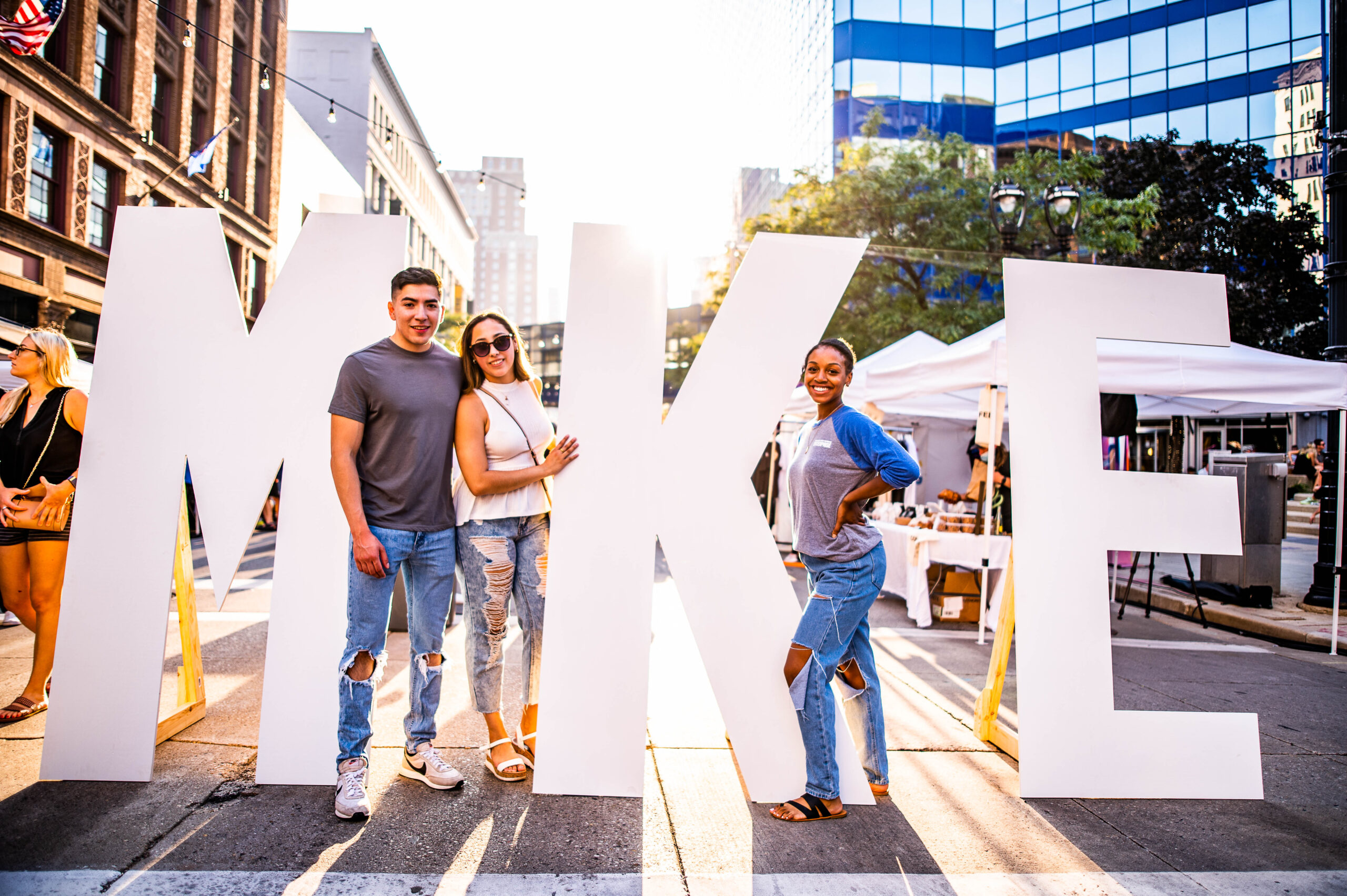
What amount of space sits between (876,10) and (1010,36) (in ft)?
18.3

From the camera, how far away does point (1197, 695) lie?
525cm

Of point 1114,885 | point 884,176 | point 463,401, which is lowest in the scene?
point 1114,885

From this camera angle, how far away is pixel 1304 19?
26.9 m

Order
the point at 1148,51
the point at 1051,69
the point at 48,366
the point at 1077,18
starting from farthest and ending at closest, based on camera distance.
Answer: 1. the point at 1051,69
2. the point at 1077,18
3. the point at 1148,51
4. the point at 48,366

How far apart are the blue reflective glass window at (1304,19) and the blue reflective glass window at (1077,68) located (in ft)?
19.9

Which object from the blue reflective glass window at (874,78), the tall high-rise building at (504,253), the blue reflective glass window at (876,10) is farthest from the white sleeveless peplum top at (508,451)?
the tall high-rise building at (504,253)

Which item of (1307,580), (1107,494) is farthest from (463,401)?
(1307,580)

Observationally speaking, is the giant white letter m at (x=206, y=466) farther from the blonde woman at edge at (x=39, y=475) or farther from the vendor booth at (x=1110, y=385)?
the vendor booth at (x=1110, y=385)

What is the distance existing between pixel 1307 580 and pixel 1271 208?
19876 millimetres

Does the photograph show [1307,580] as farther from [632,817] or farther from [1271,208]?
[1271,208]

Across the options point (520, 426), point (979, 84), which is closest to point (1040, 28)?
point (979, 84)

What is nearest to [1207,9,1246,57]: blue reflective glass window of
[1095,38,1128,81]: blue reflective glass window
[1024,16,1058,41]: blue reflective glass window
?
[1095,38,1128,81]: blue reflective glass window

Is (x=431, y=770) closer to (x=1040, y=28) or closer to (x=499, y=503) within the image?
(x=499, y=503)

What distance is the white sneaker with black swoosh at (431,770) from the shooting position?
3266mm
